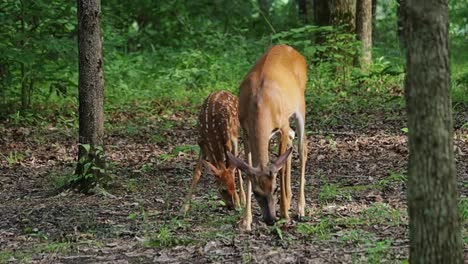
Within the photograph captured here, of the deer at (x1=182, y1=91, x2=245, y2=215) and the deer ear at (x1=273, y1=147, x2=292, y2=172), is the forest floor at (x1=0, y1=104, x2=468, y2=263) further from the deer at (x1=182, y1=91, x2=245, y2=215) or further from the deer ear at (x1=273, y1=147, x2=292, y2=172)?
the deer ear at (x1=273, y1=147, x2=292, y2=172)

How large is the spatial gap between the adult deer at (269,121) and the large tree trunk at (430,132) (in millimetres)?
2400

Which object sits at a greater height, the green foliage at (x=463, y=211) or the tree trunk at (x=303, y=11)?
the tree trunk at (x=303, y=11)

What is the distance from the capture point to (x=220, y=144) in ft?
25.5

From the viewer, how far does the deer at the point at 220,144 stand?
7453mm

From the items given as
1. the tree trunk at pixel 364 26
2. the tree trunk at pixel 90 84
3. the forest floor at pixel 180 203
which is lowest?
the forest floor at pixel 180 203

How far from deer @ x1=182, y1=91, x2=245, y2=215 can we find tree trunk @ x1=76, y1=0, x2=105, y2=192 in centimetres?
102

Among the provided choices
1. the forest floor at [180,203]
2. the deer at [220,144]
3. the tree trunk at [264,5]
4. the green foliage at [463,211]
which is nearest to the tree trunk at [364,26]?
the forest floor at [180,203]

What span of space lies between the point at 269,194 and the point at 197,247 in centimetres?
79

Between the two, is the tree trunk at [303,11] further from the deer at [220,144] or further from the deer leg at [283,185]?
the deer leg at [283,185]

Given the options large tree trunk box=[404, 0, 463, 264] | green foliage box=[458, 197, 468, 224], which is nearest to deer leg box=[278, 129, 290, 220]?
green foliage box=[458, 197, 468, 224]

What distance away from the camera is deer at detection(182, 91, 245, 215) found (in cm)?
745

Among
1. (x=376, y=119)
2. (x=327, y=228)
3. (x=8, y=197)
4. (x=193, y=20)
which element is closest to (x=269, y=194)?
(x=327, y=228)

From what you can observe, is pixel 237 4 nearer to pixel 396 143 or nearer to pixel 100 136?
pixel 396 143

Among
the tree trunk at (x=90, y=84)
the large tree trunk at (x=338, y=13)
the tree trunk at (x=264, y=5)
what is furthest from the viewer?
the tree trunk at (x=264, y=5)
